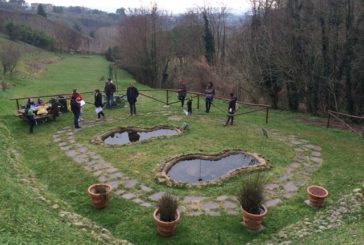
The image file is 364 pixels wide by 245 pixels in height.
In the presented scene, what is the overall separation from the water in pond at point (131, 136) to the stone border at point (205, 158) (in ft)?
9.58

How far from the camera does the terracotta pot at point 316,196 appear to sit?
8.07 meters

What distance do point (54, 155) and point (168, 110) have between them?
753 centimetres

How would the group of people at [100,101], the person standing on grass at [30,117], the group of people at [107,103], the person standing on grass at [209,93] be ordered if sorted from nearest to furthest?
the person standing on grass at [30,117] < the group of people at [107,103] < the group of people at [100,101] < the person standing on grass at [209,93]

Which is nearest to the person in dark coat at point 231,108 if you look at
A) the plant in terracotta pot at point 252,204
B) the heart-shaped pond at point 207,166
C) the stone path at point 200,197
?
the stone path at point 200,197

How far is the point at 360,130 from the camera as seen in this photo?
1498cm

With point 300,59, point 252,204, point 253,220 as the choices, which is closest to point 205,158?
point 252,204

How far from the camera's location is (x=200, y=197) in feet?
27.9

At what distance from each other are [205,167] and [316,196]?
3501 millimetres

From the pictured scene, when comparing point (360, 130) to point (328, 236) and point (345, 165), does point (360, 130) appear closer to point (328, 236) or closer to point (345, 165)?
point (345, 165)

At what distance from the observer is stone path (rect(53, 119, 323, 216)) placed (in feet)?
26.7

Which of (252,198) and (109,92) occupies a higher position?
(109,92)

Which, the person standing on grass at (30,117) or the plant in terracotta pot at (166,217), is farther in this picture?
the person standing on grass at (30,117)

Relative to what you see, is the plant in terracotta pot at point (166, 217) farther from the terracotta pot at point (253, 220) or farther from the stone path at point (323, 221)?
the stone path at point (323, 221)

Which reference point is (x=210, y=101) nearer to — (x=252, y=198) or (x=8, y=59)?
(x=252, y=198)
